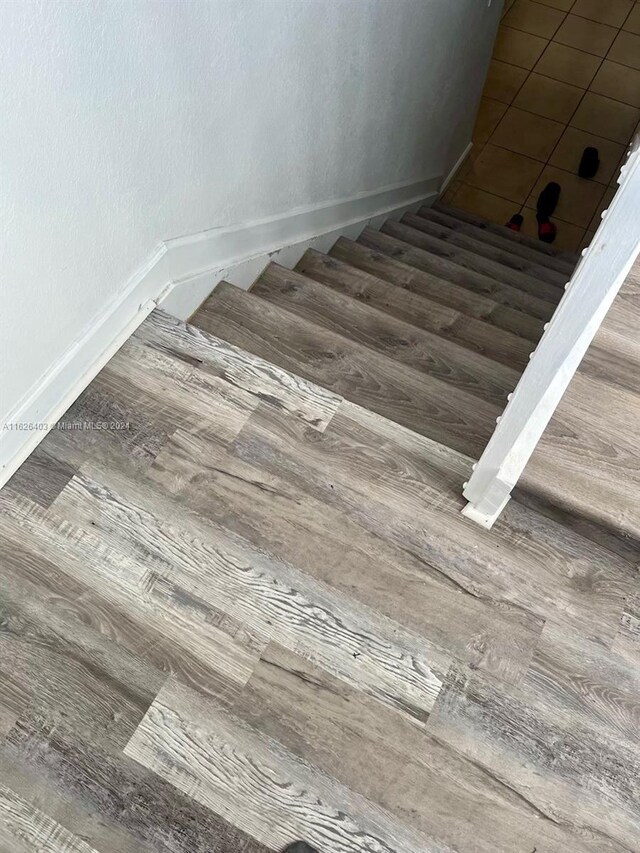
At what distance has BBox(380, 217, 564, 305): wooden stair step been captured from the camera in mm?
2719

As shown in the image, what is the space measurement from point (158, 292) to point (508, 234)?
2.54 m

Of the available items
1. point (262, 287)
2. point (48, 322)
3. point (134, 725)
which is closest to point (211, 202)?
point (262, 287)

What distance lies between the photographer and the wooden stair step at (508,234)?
3.37 meters

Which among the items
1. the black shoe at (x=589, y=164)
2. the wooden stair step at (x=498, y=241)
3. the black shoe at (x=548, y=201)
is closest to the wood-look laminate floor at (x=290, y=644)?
the wooden stair step at (x=498, y=241)

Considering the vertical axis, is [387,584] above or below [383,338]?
below

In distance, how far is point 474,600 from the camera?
1158 millimetres

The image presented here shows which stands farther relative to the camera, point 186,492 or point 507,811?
point 186,492

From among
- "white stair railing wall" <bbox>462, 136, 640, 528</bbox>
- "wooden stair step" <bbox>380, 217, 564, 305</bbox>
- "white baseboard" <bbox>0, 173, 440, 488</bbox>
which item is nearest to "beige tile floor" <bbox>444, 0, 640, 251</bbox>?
"wooden stair step" <bbox>380, 217, 564, 305</bbox>

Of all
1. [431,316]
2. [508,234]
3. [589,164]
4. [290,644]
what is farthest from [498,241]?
[290,644]

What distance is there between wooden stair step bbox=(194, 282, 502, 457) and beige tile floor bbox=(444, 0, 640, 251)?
245 cm

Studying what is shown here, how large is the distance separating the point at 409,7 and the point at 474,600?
1.85 metres

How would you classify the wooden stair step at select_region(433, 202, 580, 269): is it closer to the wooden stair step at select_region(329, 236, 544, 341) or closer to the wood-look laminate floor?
the wooden stair step at select_region(329, 236, 544, 341)

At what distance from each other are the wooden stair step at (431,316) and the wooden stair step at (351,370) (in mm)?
414

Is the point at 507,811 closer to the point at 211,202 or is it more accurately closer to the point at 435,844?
the point at 435,844
